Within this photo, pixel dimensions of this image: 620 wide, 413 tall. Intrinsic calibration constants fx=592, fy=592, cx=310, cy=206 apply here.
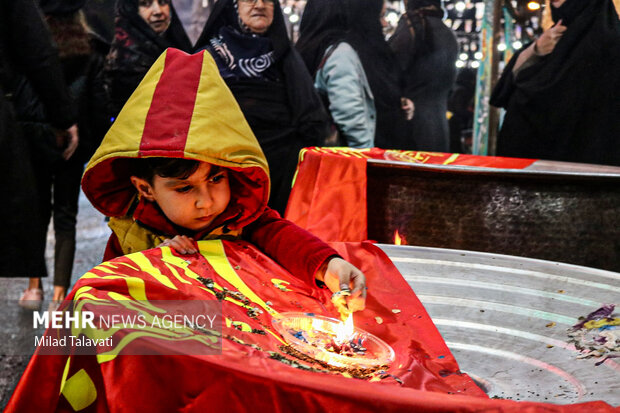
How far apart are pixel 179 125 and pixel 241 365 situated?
53 cm

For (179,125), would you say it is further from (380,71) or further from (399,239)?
(380,71)

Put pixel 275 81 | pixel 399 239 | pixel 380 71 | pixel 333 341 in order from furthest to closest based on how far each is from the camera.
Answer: pixel 380 71 → pixel 275 81 → pixel 399 239 → pixel 333 341

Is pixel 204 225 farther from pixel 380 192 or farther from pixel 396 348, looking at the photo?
pixel 380 192

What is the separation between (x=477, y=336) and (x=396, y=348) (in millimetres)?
214

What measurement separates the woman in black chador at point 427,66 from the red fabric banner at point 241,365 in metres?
1.82

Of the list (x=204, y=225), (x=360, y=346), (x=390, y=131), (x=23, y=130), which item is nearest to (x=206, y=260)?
(x=204, y=225)

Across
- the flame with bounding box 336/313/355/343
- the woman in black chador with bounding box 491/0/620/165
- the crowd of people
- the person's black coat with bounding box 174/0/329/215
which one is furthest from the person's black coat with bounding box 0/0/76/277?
the woman in black chador with bounding box 491/0/620/165

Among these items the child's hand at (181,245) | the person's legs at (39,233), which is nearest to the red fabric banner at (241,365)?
the child's hand at (181,245)

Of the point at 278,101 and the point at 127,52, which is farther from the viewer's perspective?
the point at 278,101

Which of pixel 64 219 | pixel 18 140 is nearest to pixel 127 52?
pixel 18 140

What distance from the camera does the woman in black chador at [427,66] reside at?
268 centimetres

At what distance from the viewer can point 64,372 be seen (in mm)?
629

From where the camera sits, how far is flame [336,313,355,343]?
2.80 feet

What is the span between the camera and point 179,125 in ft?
3.18
